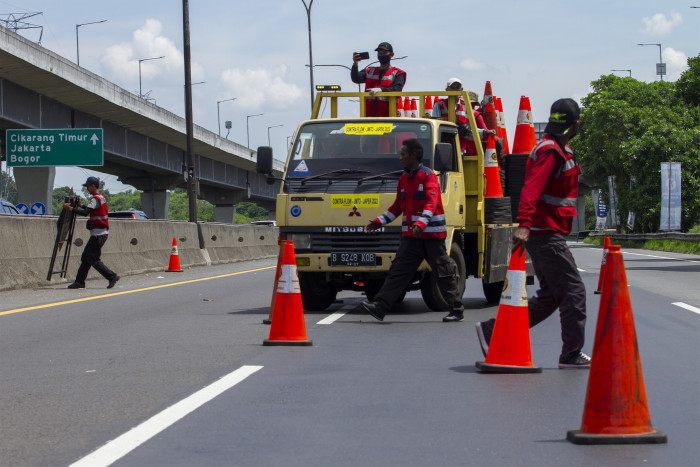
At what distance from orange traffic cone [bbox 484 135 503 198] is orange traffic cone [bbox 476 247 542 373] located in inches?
222

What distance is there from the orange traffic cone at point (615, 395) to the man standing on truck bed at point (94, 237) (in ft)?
43.5

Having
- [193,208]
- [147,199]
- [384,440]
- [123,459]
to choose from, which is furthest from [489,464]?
[147,199]

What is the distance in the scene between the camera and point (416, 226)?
423 inches

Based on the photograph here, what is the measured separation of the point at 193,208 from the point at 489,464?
2941cm

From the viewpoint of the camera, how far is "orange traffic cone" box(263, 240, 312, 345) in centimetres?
920

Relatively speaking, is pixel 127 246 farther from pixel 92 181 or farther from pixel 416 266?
pixel 416 266

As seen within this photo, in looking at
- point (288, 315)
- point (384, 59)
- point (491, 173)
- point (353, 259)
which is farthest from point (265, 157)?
point (288, 315)

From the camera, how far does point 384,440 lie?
5.46 metres

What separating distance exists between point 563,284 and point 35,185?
120 ft

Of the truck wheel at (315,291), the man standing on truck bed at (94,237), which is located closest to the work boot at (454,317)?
the truck wheel at (315,291)

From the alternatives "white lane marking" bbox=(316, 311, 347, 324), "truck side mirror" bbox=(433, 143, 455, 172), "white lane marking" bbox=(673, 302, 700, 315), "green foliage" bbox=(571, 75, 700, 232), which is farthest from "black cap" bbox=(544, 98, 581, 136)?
"green foliage" bbox=(571, 75, 700, 232)

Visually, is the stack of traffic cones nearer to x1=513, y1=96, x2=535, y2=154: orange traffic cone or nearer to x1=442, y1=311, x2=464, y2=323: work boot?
x1=513, y1=96, x2=535, y2=154: orange traffic cone

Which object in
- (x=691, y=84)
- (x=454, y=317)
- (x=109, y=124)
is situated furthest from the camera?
(x=109, y=124)

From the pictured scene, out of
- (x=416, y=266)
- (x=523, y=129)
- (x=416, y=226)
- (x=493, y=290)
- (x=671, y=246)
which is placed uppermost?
(x=523, y=129)
